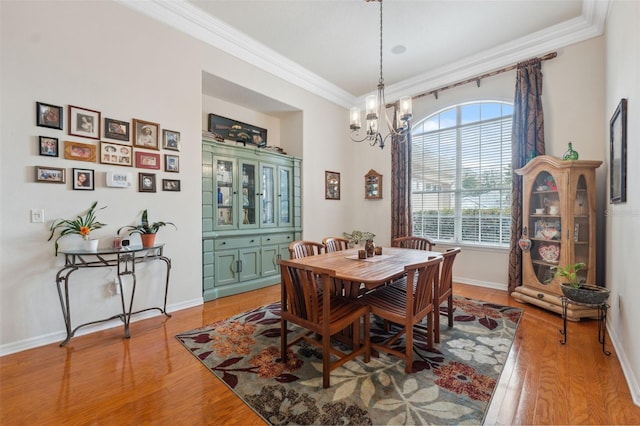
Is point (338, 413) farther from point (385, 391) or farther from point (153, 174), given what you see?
point (153, 174)

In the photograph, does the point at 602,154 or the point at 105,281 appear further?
the point at 602,154

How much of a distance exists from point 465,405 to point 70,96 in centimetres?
397

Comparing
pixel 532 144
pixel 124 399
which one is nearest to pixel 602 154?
pixel 532 144

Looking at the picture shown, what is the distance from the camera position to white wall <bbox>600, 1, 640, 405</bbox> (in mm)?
1873

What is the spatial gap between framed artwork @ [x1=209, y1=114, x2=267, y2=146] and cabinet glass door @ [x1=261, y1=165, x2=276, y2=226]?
1.53 ft

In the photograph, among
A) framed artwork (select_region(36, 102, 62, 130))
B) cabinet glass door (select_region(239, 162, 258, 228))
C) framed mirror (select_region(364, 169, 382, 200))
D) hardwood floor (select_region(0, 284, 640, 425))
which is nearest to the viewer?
hardwood floor (select_region(0, 284, 640, 425))

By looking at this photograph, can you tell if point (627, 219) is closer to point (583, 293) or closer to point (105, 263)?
point (583, 293)

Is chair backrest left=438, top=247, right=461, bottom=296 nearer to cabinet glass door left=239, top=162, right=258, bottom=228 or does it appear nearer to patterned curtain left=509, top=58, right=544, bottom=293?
patterned curtain left=509, top=58, right=544, bottom=293

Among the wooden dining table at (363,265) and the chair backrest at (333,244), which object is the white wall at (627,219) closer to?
the wooden dining table at (363,265)

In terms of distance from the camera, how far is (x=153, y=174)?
Answer: 3.11m

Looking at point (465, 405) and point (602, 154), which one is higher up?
point (602, 154)

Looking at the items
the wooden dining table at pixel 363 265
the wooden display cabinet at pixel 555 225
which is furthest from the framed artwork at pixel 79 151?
the wooden display cabinet at pixel 555 225

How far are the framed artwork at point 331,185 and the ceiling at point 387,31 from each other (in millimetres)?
1707

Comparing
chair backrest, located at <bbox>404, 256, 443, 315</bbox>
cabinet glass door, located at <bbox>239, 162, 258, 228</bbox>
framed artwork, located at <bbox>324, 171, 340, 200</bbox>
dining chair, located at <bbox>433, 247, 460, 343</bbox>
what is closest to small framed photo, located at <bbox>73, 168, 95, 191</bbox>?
cabinet glass door, located at <bbox>239, 162, 258, 228</bbox>
